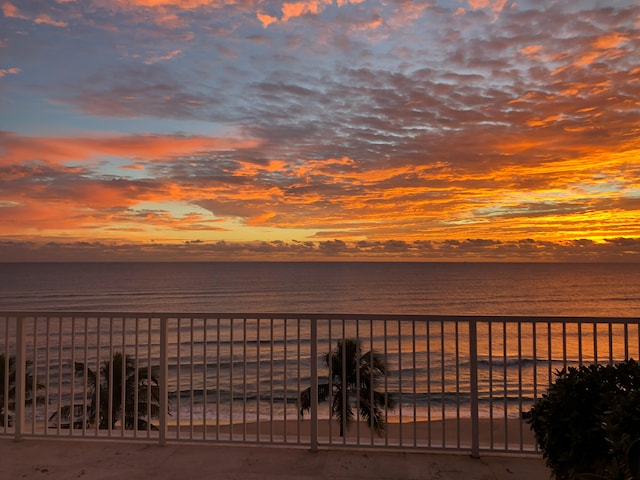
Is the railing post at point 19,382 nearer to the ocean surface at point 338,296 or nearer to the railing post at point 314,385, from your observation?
the railing post at point 314,385

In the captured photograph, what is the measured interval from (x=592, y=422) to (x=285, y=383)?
2.15 m

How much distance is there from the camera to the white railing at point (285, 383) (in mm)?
3432

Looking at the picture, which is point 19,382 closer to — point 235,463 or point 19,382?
point 19,382

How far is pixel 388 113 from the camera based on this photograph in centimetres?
883

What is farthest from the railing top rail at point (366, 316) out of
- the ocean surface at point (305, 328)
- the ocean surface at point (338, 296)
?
the ocean surface at point (338, 296)

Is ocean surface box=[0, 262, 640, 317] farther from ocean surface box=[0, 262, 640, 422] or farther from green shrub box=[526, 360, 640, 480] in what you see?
green shrub box=[526, 360, 640, 480]

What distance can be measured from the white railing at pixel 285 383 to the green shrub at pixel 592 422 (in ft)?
1.21

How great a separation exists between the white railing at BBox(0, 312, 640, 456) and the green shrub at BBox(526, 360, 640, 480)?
0.37 m

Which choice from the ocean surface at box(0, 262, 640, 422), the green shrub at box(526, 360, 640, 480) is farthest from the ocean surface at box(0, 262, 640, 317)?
the green shrub at box(526, 360, 640, 480)

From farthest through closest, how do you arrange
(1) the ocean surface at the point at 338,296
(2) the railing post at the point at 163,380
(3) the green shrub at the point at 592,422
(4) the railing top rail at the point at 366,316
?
(1) the ocean surface at the point at 338,296 < (2) the railing post at the point at 163,380 < (4) the railing top rail at the point at 366,316 < (3) the green shrub at the point at 592,422

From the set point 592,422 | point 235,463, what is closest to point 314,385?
point 235,463

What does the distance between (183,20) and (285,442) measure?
512 cm

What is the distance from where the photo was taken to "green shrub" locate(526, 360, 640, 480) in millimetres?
1838

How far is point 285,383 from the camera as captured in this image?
A: 3.70 meters
